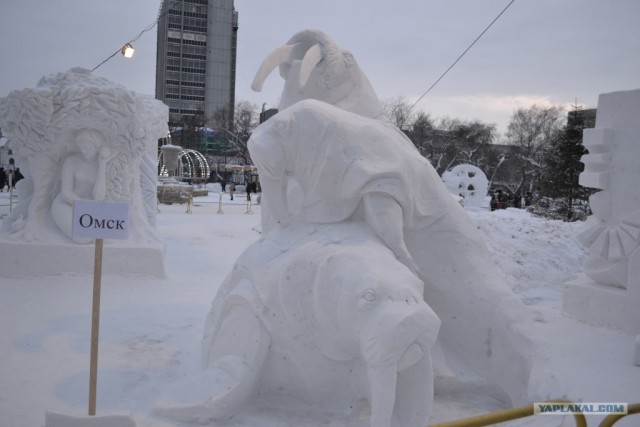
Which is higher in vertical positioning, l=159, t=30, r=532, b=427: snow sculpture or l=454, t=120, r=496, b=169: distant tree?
l=454, t=120, r=496, b=169: distant tree

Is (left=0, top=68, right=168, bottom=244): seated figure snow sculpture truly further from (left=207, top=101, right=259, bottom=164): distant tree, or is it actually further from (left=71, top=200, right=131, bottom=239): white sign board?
(left=207, top=101, right=259, bottom=164): distant tree

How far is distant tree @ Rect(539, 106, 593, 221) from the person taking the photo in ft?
52.2

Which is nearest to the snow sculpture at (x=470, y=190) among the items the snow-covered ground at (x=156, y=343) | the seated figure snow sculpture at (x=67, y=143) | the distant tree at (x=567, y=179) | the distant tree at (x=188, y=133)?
the distant tree at (x=567, y=179)

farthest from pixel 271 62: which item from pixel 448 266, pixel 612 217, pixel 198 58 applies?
pixel 198 58

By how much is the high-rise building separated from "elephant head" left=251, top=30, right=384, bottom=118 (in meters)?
48.6

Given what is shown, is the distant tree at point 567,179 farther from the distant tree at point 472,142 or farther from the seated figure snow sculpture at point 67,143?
the distant tree at point 472,142

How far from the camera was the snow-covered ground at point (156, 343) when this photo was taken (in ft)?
10.8

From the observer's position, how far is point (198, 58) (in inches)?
2234

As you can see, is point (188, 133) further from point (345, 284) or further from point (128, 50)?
point (345, 284)

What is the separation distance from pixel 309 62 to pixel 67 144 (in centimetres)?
439

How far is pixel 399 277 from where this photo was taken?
2.84 metres

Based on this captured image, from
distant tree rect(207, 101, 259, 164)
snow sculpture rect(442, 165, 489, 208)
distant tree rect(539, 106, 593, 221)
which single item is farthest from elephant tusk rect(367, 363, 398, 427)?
distant tree rect(207, 101, 259, 164)

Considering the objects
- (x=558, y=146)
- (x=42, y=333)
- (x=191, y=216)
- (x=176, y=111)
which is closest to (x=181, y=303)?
(x=42, y=333)

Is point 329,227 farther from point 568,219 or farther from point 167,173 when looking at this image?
point 167,173
